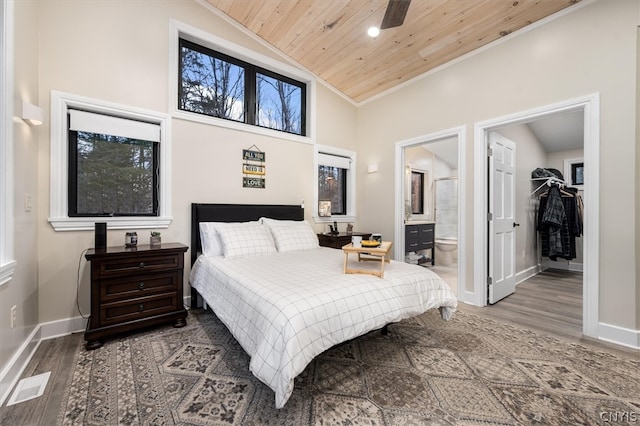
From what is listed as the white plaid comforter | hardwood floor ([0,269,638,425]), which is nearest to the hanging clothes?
hardwood floor ([0,269,638,425])

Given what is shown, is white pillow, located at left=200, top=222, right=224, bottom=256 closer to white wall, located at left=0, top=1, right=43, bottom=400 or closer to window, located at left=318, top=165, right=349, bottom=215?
white wall, located at left=0, top=1, right=43, bottom=400

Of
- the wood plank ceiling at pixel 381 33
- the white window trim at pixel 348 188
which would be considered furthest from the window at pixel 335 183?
the wood plank ceiling at pixel 381 33

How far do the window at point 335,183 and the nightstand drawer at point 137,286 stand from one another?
2286 mm

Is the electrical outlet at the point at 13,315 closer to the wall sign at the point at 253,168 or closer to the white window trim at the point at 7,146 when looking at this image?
the white window trim at the point at 7,146

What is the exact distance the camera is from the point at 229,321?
1.90 metres

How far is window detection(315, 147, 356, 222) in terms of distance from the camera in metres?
4.42

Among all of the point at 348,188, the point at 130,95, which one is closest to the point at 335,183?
the point at 348,188

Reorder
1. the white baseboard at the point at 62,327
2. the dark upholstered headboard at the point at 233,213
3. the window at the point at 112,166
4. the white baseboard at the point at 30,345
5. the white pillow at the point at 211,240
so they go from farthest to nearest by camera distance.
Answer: the dark upholstered headboard at the point at 233,213 → the white pillow at the point at 211,240 → the window at the point at 112,166 → the white baseboard at the point at 62,327 → the white baseboard at the point at 30,345

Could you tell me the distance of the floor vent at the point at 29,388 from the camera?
5.24 ft

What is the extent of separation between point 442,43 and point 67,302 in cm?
473

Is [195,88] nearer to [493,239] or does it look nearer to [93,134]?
[93,134]

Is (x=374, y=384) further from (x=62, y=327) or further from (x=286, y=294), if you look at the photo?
(x=62, y=327)

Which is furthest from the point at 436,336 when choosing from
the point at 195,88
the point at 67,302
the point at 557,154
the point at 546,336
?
the point at 557,154

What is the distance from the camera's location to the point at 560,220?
14.6 ft
